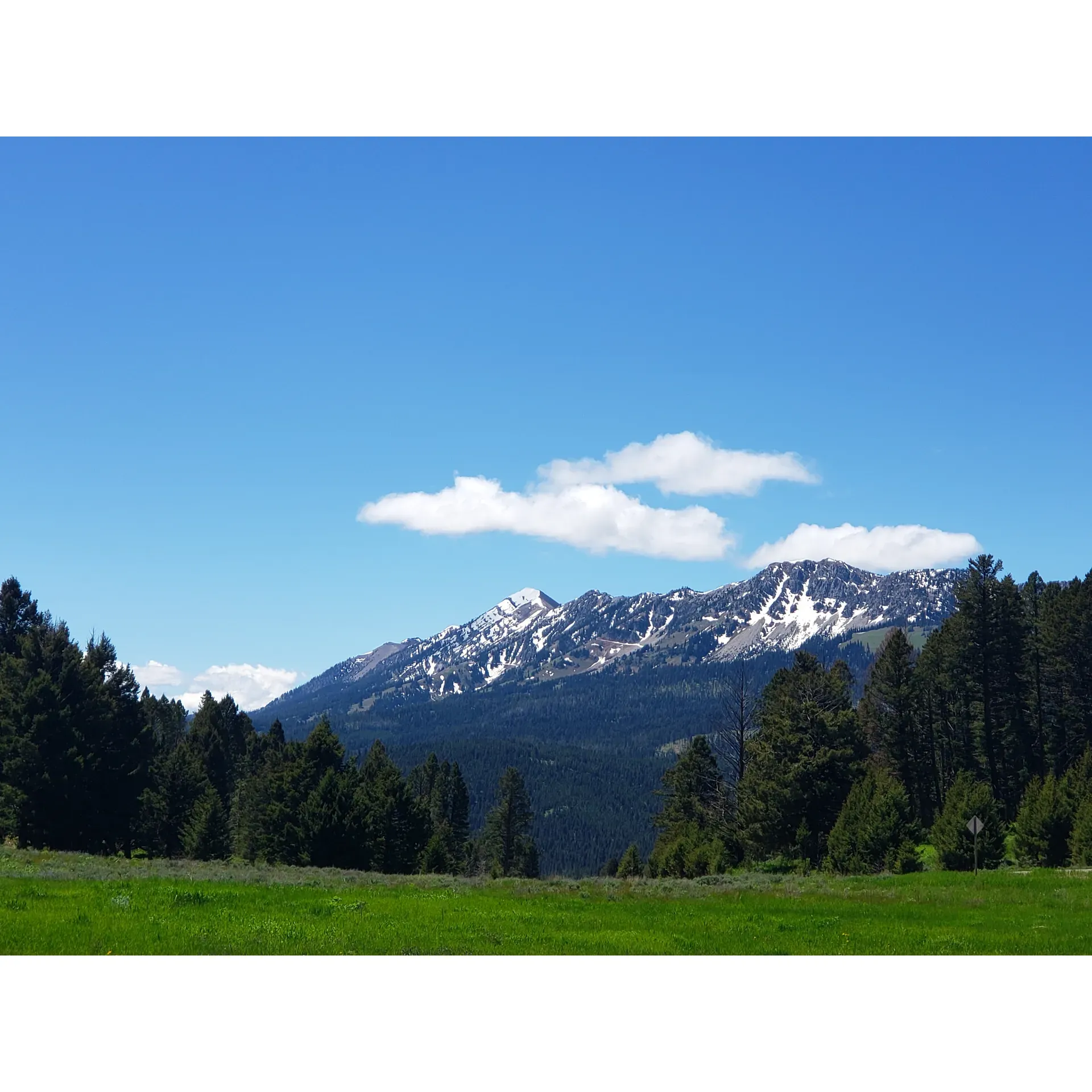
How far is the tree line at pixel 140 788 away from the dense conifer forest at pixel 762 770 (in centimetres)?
14

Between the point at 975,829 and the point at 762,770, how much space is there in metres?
17.8

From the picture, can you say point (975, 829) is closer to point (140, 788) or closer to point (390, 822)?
point (390, 822)

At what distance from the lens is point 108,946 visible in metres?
15.8

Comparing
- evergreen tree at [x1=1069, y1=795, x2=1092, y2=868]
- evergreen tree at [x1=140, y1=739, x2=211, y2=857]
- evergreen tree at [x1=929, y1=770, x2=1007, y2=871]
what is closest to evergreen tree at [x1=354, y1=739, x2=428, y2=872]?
evergreen tree at [x1=140, y1=739, x2=211, y2=857]

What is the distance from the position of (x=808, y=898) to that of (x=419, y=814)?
50.0m

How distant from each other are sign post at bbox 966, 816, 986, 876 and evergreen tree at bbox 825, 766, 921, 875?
276cm

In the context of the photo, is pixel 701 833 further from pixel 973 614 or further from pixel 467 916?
pixel 467 916

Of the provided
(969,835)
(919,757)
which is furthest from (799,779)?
(919,757)

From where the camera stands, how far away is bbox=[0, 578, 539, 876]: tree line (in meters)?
51.9

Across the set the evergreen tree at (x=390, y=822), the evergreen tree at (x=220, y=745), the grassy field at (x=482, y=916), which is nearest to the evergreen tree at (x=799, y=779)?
the evergreen tree at (x=390, y=822)

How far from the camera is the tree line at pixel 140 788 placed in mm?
51938

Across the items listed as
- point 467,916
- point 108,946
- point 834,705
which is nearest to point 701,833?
point 834,705

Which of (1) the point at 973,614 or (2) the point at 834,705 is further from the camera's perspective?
(1) the point at 973,614

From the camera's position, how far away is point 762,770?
5972 centimetres
